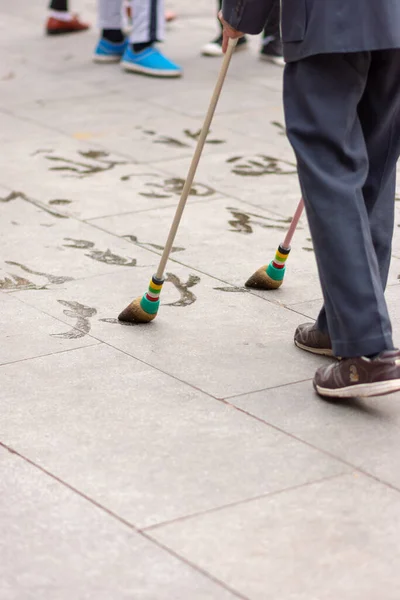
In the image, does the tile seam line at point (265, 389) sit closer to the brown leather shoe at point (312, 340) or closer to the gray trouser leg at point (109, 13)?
the brown leather shoe at point (312, 340)

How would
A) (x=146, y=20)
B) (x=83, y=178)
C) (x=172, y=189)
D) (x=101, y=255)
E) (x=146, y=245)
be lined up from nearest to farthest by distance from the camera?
1. (x=101, y=255)
2. (x=146, y=245)
3. (x=172, y=189)
4. (x=83, y=178)
5. (x=146, y=20)

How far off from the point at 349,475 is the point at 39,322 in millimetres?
1415

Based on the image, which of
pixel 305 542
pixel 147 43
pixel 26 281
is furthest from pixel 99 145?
pixel 305 542

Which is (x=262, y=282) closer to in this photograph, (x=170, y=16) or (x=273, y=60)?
(x=273, y=60)

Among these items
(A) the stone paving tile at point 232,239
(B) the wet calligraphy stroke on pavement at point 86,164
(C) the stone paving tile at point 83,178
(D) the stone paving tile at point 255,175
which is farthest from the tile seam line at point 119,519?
(B) the wet calligraphy stroke on pavement at point 86,164

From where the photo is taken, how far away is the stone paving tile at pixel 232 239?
4.58 metres

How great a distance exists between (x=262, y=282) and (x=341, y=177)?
1.09 meters

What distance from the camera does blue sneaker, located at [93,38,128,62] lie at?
8.73 meters

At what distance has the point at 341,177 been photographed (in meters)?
3.39

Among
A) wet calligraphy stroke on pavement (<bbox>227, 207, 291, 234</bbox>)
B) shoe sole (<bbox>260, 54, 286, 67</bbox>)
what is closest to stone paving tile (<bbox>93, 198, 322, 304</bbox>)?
wet calligraphy stroke on pavement (<bbox>227, 207, 291, 234</bbox>)

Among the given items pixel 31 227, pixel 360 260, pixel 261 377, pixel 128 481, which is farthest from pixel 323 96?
pixel 31 227

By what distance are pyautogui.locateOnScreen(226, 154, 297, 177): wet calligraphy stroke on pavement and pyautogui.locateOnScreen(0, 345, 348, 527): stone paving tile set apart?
8.29 feet

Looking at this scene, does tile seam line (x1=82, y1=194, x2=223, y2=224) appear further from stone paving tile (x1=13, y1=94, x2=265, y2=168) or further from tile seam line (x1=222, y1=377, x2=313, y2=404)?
tile seam line (x1=222, y1=377, x2=313, y2=404)

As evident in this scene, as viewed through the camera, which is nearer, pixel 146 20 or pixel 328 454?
pixel 328 454
